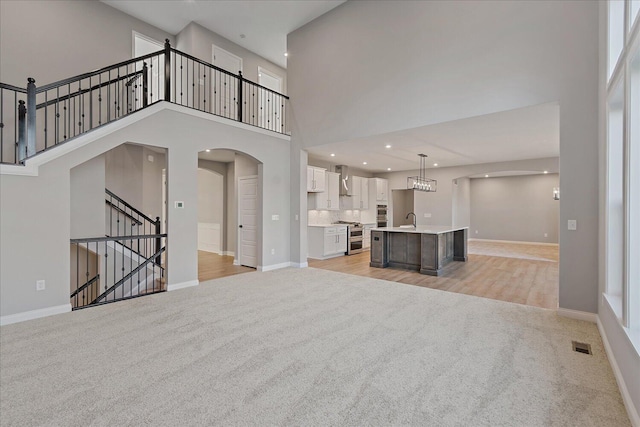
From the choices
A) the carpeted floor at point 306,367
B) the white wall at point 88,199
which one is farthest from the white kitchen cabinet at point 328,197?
the white wall at point 88,199

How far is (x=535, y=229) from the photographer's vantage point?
1122 cm

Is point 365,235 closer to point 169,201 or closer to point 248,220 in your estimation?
point 248,220

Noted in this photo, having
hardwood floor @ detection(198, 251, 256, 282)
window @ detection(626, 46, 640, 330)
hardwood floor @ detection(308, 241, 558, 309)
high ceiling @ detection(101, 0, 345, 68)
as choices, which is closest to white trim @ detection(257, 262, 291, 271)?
hardwood floor @ detection(198, 251, 256, 282)

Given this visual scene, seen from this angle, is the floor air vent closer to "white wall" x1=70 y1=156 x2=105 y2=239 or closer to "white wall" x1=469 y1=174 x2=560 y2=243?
"white wall" x1=70 y1=156 x2=105 y2=239

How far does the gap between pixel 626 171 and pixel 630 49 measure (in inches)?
33.9

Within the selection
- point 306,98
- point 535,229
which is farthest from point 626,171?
point 535,229

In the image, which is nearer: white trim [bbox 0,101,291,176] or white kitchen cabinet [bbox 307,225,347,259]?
white trim [bbox 0,101,291,176]

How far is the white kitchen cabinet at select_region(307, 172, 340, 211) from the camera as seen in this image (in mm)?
8805

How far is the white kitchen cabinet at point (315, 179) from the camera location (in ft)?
26.7

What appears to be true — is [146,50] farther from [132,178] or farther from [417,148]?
[417,148]

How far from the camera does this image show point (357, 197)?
33.8 feet

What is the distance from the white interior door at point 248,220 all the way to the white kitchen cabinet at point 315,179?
1.69 m

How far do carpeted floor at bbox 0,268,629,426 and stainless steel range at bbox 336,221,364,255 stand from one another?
503cm

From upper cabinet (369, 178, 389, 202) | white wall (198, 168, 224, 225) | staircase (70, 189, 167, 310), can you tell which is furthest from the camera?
upper cabinet (369, 178, 389, 202)
